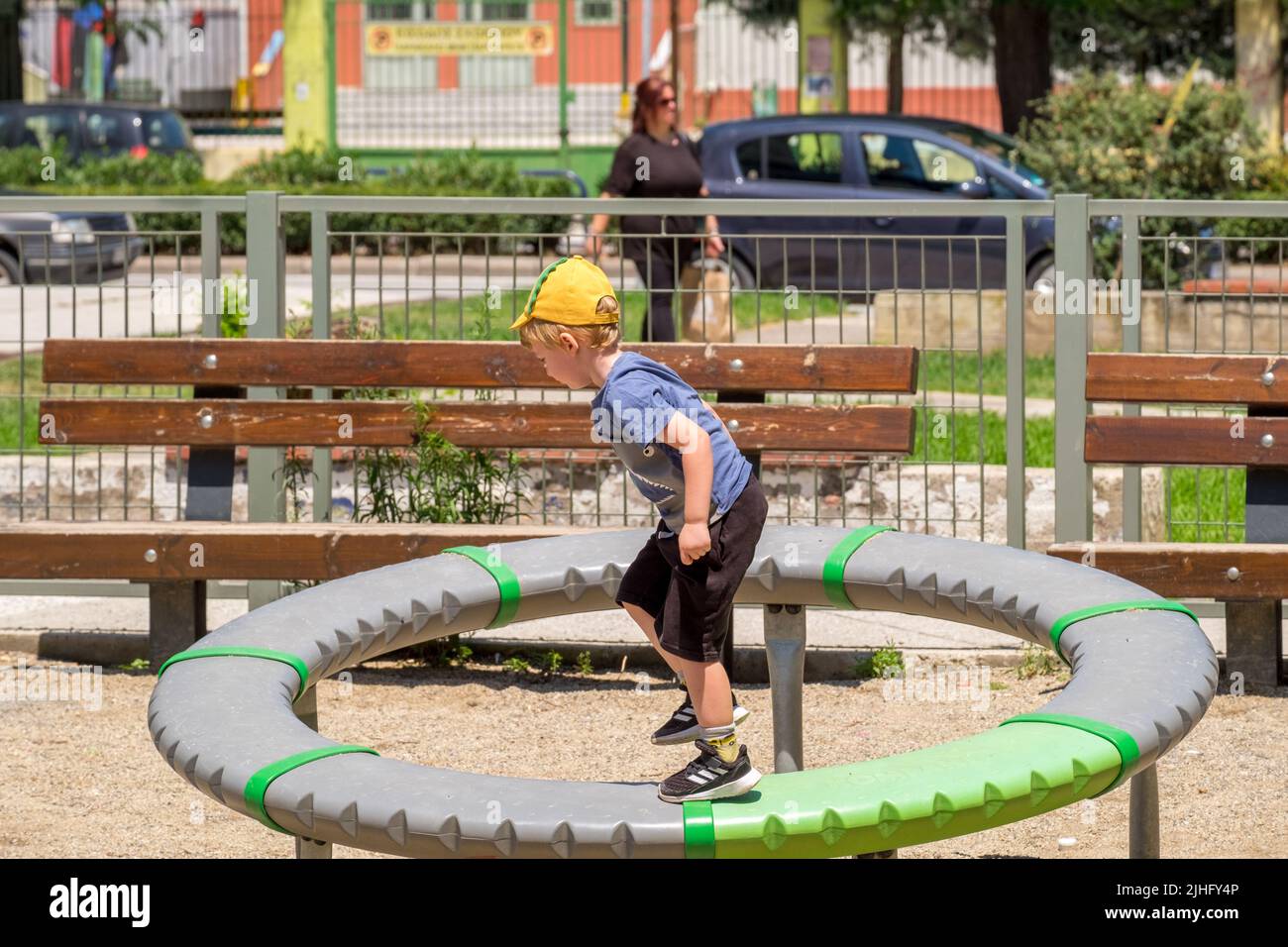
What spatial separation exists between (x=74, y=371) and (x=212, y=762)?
3.40 m

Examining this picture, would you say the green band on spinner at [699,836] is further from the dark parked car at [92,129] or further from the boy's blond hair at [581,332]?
the dark parked car at [92,129]

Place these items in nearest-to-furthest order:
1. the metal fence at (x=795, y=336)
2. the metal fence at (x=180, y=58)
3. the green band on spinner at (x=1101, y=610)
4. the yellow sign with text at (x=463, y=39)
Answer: the green band on spinner at (x=1101, y=610), the metal fence at (x=795, y=336), the yellow sign with text at (x=463, y=39), the metal fence at (x=180, y=58)

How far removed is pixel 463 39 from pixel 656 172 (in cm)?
1905

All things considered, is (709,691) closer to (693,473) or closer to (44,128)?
(693,473)

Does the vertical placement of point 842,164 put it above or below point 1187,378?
above

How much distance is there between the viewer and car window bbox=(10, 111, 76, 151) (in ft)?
77.4

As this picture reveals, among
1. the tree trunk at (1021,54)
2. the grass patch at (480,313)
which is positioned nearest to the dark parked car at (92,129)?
the tree trunk at (1021,54)

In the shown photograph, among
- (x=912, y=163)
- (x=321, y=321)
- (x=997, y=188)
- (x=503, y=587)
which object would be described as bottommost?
(x=503, y=587)

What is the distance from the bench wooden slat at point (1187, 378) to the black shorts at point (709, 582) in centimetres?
270

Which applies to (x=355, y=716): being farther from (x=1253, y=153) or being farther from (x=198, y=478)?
(x=1253, y=153)

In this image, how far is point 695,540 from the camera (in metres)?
3.88

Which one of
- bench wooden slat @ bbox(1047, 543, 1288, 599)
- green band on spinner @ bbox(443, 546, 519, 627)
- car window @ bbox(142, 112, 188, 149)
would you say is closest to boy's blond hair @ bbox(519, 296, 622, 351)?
green band on spinner @ bbox(443, 546, 519, 627)

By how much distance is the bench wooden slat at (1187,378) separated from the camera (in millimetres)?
6270

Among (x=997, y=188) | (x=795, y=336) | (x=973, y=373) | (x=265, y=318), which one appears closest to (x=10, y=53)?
(x=997, y=188)
